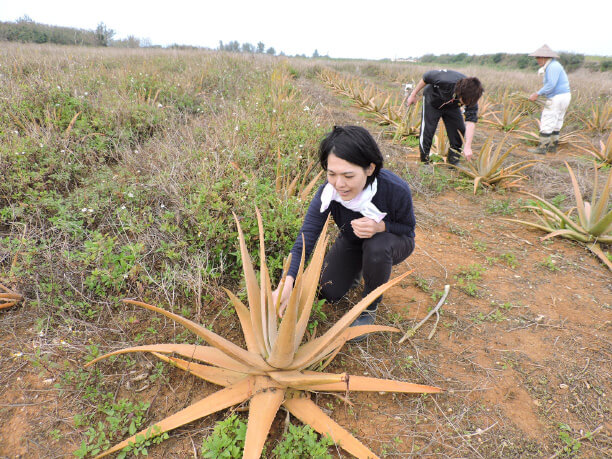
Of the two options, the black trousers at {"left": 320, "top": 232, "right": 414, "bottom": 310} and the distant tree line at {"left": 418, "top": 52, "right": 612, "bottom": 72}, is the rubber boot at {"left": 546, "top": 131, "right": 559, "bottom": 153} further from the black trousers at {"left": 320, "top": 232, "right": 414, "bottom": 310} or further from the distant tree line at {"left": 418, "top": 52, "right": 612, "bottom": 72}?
the distant tree line at {"left": 418, "top": 52, "right": 612, "bottom": 72}

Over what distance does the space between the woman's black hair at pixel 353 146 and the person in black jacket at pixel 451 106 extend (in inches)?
112

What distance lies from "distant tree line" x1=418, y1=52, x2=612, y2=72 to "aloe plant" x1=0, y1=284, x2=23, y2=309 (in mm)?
31982

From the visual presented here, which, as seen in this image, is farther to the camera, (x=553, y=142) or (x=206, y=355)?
(x=553, y=142)

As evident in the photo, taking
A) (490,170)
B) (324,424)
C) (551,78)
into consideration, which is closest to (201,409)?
(324,424)

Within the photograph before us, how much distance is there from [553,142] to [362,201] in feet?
19.8

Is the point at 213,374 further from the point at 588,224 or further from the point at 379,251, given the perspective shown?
the point at 588,224

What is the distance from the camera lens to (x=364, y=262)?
1.81m

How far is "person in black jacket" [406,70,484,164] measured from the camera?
146 inches

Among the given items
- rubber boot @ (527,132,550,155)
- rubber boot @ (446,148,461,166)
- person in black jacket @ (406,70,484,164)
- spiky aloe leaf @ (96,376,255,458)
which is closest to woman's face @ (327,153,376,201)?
spiky aloe leaf @ (96,376,255,458)

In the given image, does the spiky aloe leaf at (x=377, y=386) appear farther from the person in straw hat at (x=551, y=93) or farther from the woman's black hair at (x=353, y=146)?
the person in straw hat at (x=551, y=93)

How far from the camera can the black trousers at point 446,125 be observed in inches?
168

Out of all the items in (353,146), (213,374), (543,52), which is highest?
(543,52)

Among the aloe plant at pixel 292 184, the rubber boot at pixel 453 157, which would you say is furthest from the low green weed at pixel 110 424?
the rubber boot at pixel 453 157

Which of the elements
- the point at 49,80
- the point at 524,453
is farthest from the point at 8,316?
the point at 49,80
